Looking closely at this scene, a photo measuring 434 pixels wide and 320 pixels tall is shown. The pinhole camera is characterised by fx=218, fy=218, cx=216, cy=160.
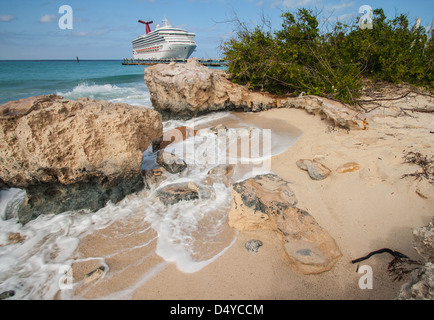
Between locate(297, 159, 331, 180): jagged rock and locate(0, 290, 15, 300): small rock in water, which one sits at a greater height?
locate(297, 159, 331, 180): jagged rock

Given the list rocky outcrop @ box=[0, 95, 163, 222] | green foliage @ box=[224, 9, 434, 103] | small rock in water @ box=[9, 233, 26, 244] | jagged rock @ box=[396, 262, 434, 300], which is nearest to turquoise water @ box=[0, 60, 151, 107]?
green foliage @ box=[224, 9, 434, 103]

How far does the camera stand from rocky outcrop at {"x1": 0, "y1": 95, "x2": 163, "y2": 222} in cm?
310

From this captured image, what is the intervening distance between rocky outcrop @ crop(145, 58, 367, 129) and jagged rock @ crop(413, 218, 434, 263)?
5.45m

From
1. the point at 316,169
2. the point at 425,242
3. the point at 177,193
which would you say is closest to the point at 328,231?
the point at 425,242

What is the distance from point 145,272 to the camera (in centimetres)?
239

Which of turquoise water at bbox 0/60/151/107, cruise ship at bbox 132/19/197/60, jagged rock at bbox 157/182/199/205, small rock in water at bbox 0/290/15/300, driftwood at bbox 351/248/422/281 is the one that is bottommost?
small rock in water at bbox 0/290/15/300

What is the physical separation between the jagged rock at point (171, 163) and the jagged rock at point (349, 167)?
9.15 feet

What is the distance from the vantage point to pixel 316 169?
347 centimetres

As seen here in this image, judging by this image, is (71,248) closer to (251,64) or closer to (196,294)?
(196,294)

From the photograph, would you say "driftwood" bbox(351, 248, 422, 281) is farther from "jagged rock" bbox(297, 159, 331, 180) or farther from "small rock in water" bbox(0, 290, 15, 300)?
"small rock in water" bbox(0, 290, 15, 300)

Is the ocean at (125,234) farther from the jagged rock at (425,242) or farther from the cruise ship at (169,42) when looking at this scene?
the cruise ship at (169,42)

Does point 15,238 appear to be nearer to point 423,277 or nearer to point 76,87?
point 423,277

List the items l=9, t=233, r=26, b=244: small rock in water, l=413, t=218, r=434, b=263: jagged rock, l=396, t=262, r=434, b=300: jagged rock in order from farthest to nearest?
1. l=9, t=233, r=26, b=244: small rock in water
2. l=413, t=218, r=434, b=263: jagged rock
3. l=396, t=262, r=434, b=300: jagged rock

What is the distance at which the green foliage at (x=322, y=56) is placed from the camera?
6.67 meters
